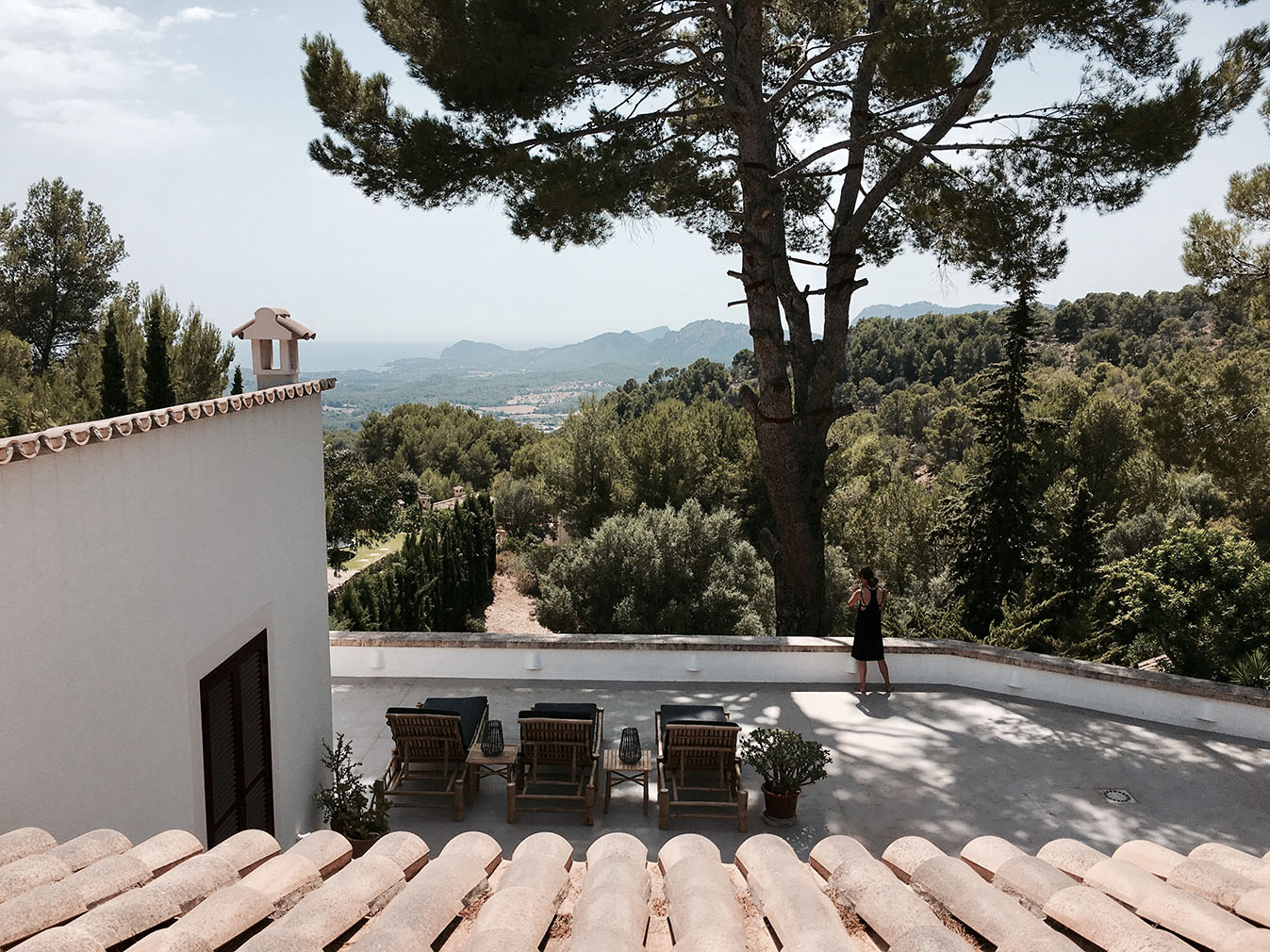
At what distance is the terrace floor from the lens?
574 centimetres

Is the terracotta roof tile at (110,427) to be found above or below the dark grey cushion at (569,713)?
above

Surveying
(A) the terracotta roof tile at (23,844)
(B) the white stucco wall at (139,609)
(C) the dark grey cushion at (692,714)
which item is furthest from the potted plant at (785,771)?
(A) the terracotta roof tile at (23,844)

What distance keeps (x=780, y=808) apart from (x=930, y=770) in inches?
55.2

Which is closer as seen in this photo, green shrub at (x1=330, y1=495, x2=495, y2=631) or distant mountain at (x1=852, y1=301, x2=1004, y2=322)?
green shrub at (x1=330, y1=495, x2=495, y2=631)

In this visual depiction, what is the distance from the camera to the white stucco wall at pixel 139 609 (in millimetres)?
2875

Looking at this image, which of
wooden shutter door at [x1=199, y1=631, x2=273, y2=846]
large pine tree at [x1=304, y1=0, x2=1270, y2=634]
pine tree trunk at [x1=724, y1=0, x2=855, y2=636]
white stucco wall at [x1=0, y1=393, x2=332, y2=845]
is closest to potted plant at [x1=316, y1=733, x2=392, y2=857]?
white stucco wall at [x1=0, y1=393, x2=332, y2=845]

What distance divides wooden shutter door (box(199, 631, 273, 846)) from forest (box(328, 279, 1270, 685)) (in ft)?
22.1

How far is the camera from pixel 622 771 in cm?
628

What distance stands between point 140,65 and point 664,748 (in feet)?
121

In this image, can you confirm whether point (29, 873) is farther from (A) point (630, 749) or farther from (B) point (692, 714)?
(B) point (692, 714)

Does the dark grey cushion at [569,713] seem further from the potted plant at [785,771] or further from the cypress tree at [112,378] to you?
the cypress tree at [112,378]

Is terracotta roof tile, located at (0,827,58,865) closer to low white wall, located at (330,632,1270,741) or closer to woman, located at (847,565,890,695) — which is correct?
low white wall, located at (330,632,1270,741)

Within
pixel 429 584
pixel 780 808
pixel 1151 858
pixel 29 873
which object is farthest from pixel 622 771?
pixel 429 584

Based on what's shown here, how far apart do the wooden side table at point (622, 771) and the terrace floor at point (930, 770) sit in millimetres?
118
